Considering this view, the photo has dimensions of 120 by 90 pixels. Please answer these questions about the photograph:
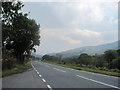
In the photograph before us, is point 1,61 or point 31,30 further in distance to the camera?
point 31,30

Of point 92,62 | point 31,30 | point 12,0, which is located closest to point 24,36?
point 31,30

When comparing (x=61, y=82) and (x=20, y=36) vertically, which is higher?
(x=20, y=36)

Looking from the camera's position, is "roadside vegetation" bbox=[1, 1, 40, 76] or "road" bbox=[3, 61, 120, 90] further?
"roadside vegetation" bbox=[1, 1, 40, 76]

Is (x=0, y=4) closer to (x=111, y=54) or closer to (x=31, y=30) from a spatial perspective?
(x=31, y=30)

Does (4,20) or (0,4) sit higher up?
(0,4)

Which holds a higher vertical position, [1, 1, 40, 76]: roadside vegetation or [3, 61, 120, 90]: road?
[1, 1, 40, 76]: roadside vegetation

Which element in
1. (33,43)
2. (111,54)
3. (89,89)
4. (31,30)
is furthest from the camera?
(111,54)

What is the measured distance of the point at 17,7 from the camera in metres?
20.8

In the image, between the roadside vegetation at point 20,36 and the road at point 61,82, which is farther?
the roadside vegetation at point 20,36

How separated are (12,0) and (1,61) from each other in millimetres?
8589

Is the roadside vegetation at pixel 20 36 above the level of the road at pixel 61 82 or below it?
above

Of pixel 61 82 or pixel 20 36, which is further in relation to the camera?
pixel 20 36

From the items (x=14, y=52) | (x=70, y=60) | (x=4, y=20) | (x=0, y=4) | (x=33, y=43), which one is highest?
(x=0, y=4)

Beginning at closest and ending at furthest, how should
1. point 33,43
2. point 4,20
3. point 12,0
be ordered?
1. point 12,0
2. point 4,20
3. point 33,43
